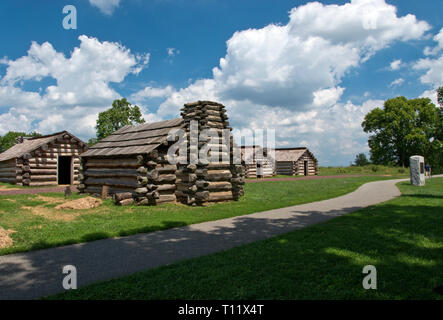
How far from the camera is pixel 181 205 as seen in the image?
13.5 metres

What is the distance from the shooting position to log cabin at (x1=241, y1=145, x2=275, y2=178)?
42.5m

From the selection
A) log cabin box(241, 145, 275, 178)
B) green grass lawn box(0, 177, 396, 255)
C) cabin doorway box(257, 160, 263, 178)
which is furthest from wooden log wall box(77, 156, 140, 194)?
cabin doorway box(257, 160, 263, 178)

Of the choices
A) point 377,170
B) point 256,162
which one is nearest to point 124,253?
point 256,162

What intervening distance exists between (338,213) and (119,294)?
8.53 metres

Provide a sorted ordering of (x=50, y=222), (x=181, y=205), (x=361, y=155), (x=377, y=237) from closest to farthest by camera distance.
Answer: (x=377, y=237) < (x=50, y=222) < (x=181, y=205) < (x=361, y=155)

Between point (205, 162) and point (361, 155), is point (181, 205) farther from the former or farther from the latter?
point (361, 155)

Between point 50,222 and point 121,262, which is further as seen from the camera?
point 50,222

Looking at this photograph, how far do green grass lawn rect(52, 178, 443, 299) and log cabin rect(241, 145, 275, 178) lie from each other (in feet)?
115

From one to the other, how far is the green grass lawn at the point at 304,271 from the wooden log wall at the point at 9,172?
25.3 metres

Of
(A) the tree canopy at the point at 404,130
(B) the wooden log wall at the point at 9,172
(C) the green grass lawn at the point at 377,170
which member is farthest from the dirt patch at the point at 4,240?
(A) the tree canopy at the point at 404,130

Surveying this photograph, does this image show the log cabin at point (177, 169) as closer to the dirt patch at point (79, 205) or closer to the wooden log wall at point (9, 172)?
the dirt patch at point (79, 205)

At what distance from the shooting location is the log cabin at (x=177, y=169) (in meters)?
13.4

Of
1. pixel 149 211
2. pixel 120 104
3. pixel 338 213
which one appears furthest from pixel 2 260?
pixel 120 104
